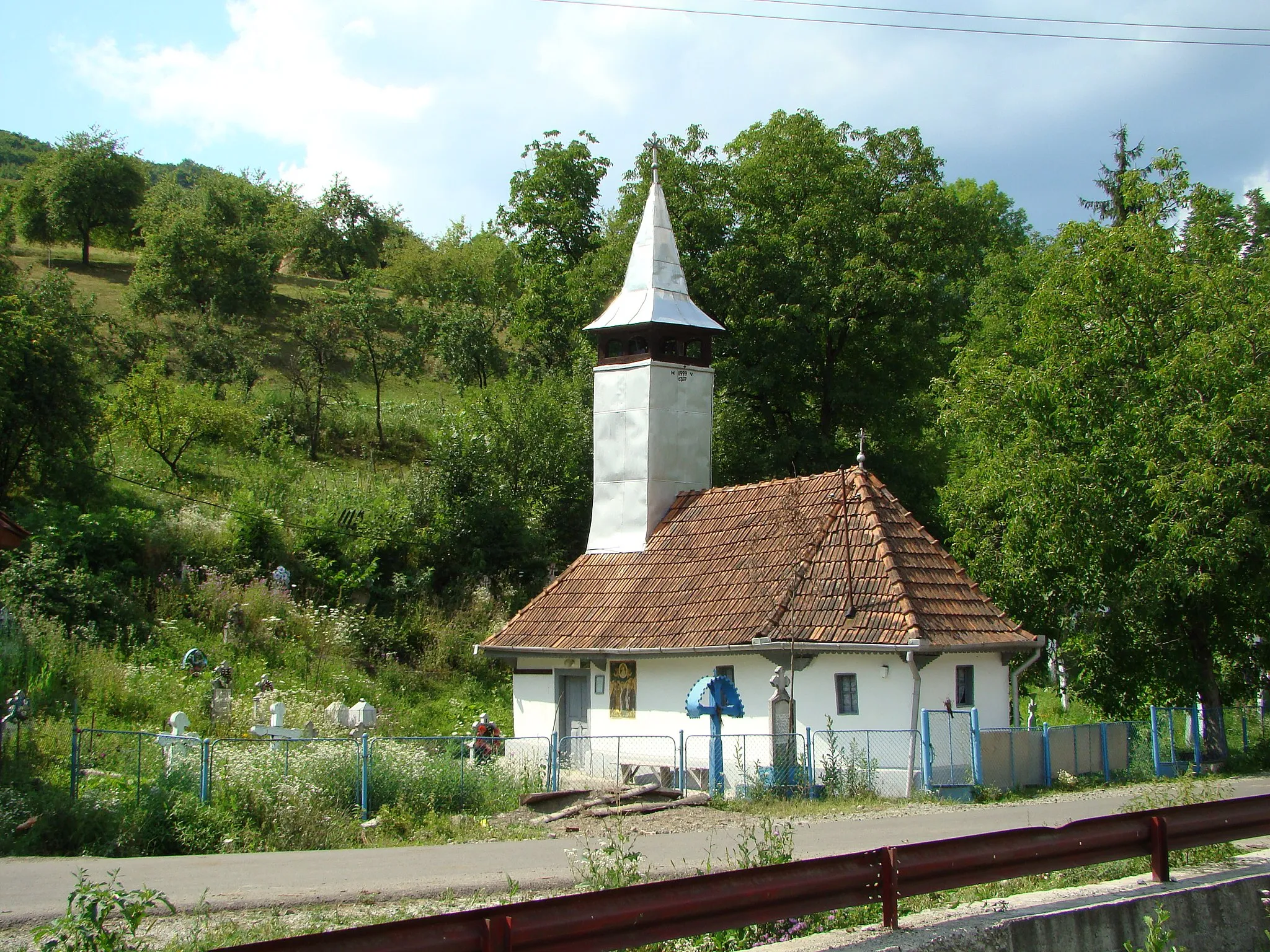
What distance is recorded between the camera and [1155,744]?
20438 millimetres

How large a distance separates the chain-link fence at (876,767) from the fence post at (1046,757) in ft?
8.48

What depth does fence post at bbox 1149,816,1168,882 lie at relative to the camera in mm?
8508

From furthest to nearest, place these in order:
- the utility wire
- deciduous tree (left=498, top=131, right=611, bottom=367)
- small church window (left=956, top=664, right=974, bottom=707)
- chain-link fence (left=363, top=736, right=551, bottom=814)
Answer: deciduous tree (left=498, top=131, right=611, bottom=367) → the utility wire → small church window (left=956, top=664, right=974, bottom=707) → chain-link fence (left=363, top=736, right=551, bottom=814)

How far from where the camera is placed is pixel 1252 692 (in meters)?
23.6

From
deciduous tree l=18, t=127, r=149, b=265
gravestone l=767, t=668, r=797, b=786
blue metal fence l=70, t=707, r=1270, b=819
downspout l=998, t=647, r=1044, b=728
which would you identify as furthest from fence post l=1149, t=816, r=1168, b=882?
deciduous tree l=18, t=127, r=149, b=265

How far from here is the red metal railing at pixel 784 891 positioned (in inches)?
239

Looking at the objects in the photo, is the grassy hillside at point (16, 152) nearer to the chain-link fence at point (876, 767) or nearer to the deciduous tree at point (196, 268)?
the deciduous tree at point (196, 268)

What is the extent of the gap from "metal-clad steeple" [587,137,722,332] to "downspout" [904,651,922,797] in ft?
32.8

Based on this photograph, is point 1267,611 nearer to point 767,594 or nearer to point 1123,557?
point 1123,557

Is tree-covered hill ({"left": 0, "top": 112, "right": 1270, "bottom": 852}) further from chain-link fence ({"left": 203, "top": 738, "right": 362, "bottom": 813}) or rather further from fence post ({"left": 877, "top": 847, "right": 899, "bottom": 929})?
fence post ({"left": 877, "top": 847, "right": 899, "bottom": 929})

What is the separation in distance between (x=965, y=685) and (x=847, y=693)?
207cm

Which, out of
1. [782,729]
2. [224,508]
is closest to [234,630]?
[224,508]

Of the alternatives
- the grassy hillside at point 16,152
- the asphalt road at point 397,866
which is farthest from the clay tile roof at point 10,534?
the grassy hillside at point 16,152

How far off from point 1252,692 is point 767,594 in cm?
1101
